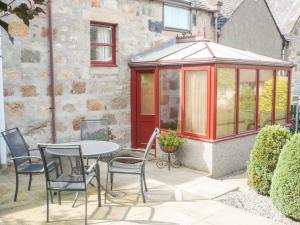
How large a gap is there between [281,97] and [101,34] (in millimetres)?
5632

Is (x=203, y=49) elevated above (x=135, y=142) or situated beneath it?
elevated above

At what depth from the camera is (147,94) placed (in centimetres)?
902

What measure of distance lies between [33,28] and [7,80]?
4.39ft

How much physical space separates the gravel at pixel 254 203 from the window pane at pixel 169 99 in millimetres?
2531

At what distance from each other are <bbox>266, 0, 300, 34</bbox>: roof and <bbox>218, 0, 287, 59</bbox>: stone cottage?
5.53ft

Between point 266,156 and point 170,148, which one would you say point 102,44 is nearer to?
point 170,148

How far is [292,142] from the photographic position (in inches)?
204

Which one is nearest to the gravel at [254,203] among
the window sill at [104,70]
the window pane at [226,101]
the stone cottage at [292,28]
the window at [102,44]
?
the window pane at [226,101]

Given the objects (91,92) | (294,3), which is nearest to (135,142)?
(91,92)

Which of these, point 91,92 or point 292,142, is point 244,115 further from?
point 91,92

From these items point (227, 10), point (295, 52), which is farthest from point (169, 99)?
point (295, 52)

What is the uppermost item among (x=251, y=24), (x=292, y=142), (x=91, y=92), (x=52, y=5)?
(x=251, y=24)

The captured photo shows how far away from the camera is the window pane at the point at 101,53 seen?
8.50 meters

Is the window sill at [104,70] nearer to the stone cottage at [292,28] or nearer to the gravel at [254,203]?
the gravel at [254,203]
